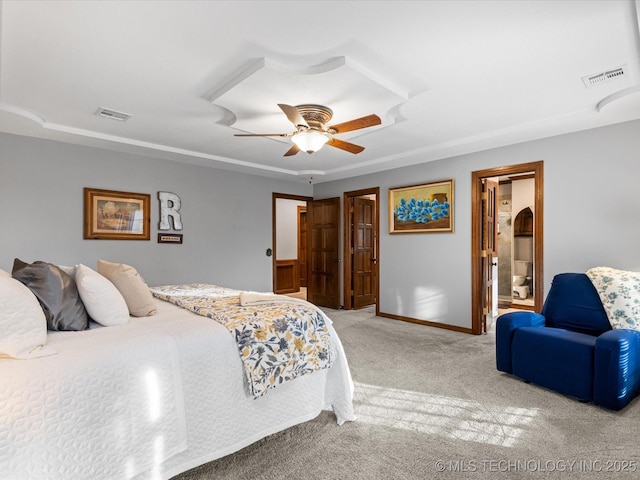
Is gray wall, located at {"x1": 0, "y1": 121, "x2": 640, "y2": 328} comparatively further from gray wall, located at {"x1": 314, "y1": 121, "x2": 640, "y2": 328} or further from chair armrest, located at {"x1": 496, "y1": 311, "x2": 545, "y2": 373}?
chair armrest, located at {"x1": 496, "y1": 311, "x2": 545, "y2": 373}

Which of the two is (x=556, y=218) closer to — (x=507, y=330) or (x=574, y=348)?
(x=507, y=330)

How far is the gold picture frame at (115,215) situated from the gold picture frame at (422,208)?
143 inches

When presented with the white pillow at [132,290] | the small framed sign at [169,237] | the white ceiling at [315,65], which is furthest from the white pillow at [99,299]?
the small framed sign at [169,237]

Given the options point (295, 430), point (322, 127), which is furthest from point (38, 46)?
point (295, 430)

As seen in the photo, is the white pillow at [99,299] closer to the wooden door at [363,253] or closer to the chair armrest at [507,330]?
the chair armrest at [507,330]

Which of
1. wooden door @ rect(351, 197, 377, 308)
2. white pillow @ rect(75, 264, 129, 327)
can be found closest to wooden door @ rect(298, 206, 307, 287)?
wooden door @ rect(351, 197, 377, 308)

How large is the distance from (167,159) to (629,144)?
5.40 metres

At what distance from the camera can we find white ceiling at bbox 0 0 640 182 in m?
1.96

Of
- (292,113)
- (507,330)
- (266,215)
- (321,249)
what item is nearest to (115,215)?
(266,215)

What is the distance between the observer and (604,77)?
268 centimetres

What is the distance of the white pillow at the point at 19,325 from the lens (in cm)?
148

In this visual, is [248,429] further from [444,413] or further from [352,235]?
[352,235]

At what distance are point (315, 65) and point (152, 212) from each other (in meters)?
3.39

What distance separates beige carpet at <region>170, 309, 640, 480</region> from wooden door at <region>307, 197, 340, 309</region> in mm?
3339
